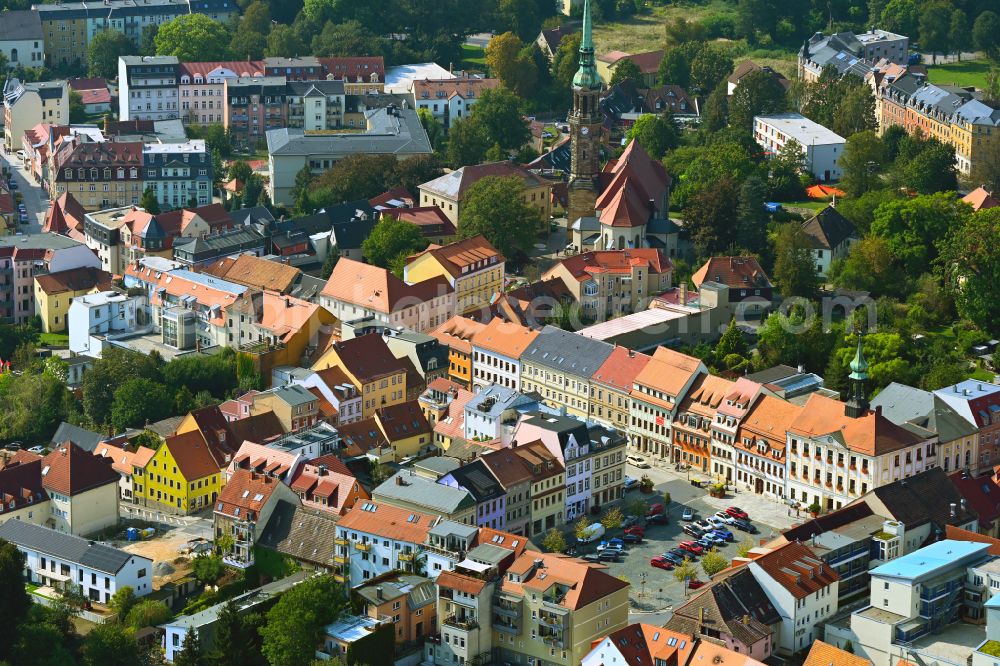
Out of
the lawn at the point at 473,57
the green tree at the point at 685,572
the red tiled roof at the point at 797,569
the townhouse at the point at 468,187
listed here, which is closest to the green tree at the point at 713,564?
the green tree at the point at 685,572

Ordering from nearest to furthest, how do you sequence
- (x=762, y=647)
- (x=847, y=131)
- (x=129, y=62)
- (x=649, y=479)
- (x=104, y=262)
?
(x=762, y=647), (x=649, y=479), (x=104, y=262), (x=847, y=131), (x=129, y=62)

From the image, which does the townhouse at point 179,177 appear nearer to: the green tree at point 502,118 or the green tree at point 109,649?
the green tree at point 502,118

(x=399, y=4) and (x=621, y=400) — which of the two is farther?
(x=399, y=4)

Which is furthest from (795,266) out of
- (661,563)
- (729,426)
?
(661,563)

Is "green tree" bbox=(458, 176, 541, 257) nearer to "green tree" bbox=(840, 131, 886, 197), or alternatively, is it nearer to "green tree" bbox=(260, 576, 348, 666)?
"green tree" bbox=(840, 131, 886, 197)

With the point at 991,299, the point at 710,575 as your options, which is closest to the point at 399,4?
the point at 991,299

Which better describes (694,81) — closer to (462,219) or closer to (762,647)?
(462,219)
